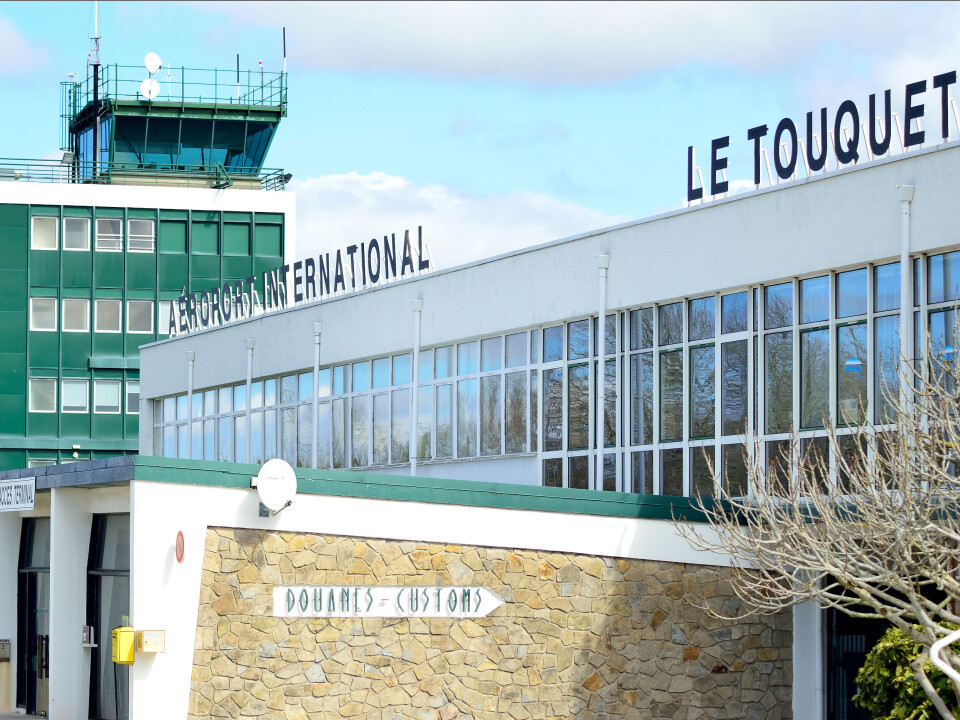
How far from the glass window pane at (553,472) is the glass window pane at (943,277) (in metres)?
7.64

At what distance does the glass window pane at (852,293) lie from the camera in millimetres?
19438

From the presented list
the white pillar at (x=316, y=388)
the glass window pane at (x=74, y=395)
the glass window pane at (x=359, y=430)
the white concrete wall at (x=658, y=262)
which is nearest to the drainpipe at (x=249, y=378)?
the white concrete wall at (x=658, y=262)

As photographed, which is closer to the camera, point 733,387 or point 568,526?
point 568,526

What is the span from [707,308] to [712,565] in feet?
13.8

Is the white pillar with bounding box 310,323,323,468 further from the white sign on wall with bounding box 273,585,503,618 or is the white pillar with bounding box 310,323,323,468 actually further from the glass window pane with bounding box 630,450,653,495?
the white sign on wall with bounding box 273,585,503,618

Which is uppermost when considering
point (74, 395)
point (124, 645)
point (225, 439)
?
point (74, 395)

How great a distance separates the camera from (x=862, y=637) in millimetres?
18984

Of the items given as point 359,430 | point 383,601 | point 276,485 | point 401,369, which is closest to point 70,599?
point 276,485

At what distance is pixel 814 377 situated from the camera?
20.1 m

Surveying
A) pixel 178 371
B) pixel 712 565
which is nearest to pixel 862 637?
pixel 712 565

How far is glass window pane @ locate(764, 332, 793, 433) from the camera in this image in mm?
20422

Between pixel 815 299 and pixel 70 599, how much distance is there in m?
10.1

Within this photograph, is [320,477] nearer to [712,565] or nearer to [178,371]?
[712,565]

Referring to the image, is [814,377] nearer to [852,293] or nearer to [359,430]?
[852,293]
